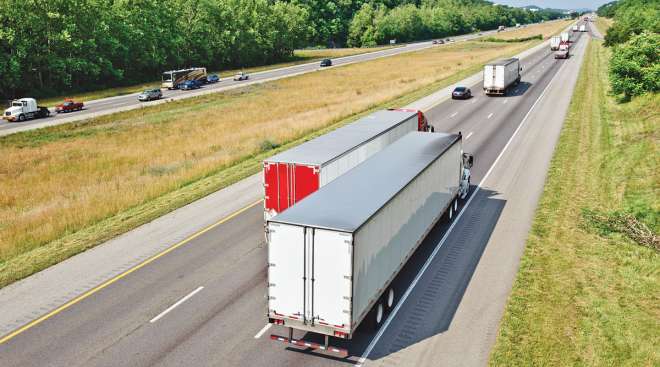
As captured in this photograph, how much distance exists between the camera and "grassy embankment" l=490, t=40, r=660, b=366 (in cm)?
1382

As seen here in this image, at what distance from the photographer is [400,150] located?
20406mm

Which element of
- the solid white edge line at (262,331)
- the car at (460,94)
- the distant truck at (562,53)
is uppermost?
the distant truck at (562,53)

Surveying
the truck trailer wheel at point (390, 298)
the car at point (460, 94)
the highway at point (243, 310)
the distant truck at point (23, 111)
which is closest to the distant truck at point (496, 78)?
the car at point (460, 94)

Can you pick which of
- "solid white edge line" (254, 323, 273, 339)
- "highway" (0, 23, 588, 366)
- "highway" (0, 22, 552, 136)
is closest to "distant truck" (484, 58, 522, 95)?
"highway" (0, 23, 588, 366)

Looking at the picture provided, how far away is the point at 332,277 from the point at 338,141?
10795 millimetres

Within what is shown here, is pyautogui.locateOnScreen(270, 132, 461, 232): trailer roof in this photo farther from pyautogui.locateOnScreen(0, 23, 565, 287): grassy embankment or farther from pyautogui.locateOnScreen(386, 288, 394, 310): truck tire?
pyautogui.locateOnScreen(0, 23, 565, 287): grassy embankment

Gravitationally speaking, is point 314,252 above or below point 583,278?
above

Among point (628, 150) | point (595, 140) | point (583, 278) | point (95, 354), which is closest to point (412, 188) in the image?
point (583, 278)

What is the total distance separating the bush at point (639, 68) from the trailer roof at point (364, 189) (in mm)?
32843

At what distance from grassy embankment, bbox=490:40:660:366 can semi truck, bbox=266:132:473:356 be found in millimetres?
3448

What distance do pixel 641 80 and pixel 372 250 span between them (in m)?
43.5

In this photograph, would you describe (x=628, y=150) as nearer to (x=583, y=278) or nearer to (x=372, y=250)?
(x=583, y=278)

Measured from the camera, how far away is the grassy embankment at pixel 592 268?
45.3 ft

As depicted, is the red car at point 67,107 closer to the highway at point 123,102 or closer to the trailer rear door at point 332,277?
the highway at point 123,102
